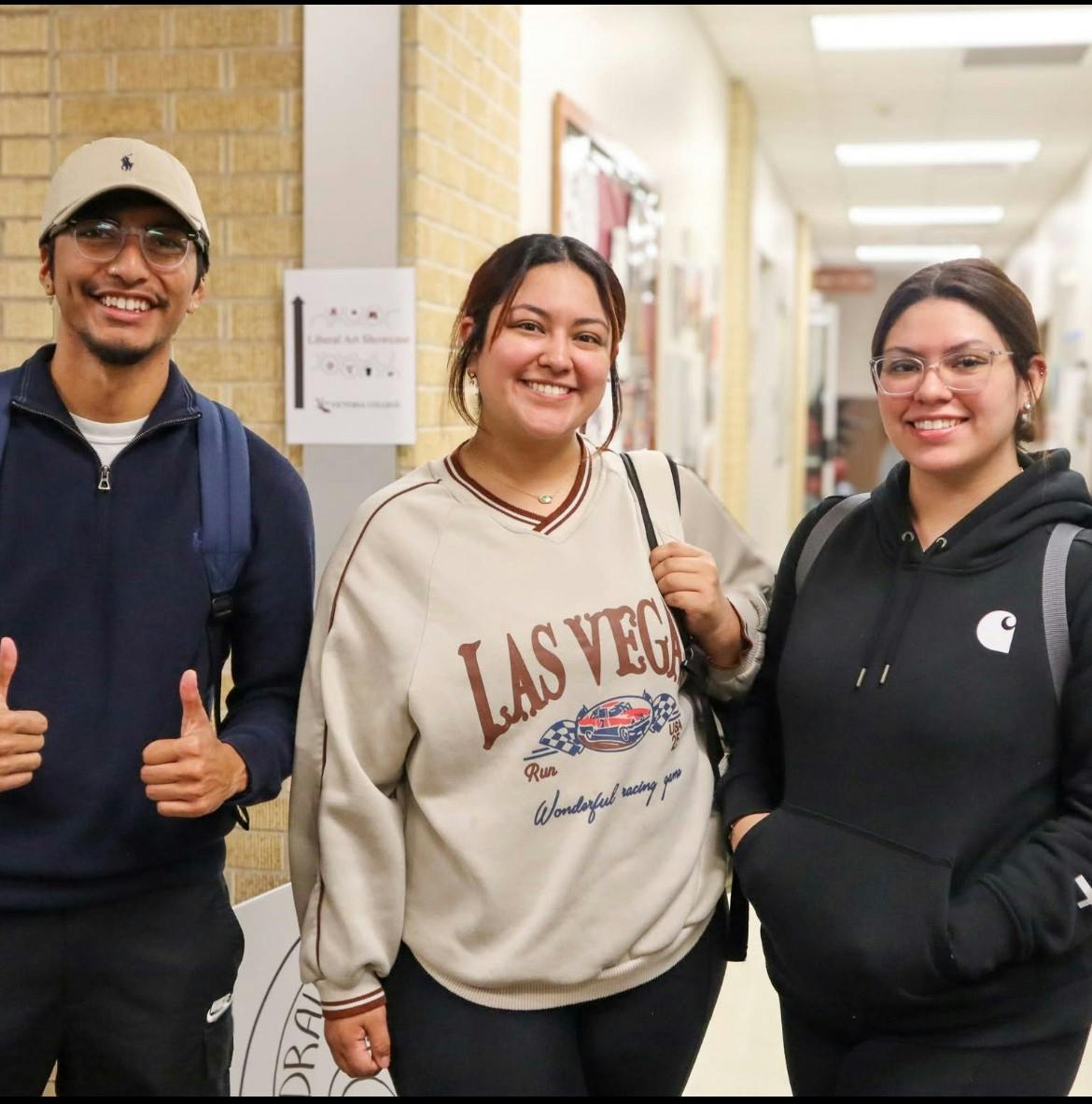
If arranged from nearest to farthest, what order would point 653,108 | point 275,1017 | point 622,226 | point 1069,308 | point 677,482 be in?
1. point 677,482
2. point 275,1017
3. point 622,226
4. point 653,108
5. point 1069,308

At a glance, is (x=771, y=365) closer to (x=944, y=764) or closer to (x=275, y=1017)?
(x=275, y=1017)

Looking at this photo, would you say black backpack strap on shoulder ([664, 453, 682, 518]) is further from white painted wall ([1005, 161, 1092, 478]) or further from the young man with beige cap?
white painted wall ([1005, 161, 1092, 478])

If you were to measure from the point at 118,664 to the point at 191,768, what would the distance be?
167 mm

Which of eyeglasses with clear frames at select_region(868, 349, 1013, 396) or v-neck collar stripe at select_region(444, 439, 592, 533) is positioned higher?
eyeglasses with clear frames at select_region(868, 349, 1013, 396)

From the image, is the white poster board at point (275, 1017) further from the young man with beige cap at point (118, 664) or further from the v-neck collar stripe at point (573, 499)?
the v-neck collar stripe at point (573, 499)

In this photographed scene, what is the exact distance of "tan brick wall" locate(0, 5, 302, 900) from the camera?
3020mm

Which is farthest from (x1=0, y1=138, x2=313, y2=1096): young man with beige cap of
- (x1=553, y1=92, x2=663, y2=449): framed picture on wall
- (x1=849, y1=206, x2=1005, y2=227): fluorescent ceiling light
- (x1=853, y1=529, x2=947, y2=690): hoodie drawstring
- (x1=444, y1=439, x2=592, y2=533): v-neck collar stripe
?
(x1=849, y1=206, x2=1005, y2=227): fluorescent ceiling light

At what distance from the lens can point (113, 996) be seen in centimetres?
159

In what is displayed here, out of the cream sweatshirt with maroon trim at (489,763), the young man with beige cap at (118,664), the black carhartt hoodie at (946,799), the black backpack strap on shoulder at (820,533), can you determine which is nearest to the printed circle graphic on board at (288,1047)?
the young man with beige cap at (118,664)

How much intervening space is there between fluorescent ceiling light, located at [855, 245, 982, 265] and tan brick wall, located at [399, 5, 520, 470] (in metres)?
11.4

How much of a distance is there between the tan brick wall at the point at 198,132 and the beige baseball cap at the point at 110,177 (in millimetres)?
1422

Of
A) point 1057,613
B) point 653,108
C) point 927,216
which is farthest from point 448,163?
point 927,216

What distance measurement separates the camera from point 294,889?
1689 millimetres

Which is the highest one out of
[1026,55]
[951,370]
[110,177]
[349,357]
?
[1026,55]
